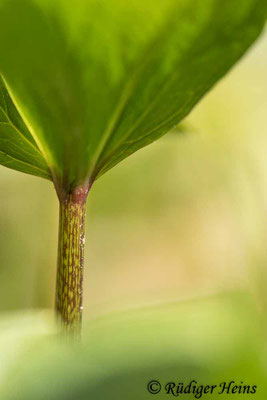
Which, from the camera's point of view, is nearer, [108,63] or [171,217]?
[108,63]

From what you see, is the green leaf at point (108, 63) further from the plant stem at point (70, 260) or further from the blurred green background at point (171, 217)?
the blurred green background at point (171, 217)

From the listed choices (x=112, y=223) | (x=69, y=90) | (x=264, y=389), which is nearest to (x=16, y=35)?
(x=69, y=90)

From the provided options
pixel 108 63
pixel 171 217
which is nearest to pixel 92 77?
pixel 108 63

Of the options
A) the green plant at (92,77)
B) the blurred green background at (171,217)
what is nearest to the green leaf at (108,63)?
the green plant at (92,77)

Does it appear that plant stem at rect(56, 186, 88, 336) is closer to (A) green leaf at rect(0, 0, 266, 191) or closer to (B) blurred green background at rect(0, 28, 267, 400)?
(A) green leaf at rect(0, 0, 266, 191)

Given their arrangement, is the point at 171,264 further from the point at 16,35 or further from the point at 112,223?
the point at 16,35

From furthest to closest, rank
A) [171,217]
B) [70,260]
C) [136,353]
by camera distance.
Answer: [171,217] → [70,260] → [136,353]

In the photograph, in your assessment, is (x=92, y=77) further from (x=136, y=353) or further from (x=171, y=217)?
(x=171, y=217)

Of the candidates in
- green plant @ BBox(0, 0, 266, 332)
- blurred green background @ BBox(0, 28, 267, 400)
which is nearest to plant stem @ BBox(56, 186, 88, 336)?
green plant @ BBox(0, 0, 266, 332)

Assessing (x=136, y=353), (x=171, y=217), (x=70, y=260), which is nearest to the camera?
(x=136, y=353)
